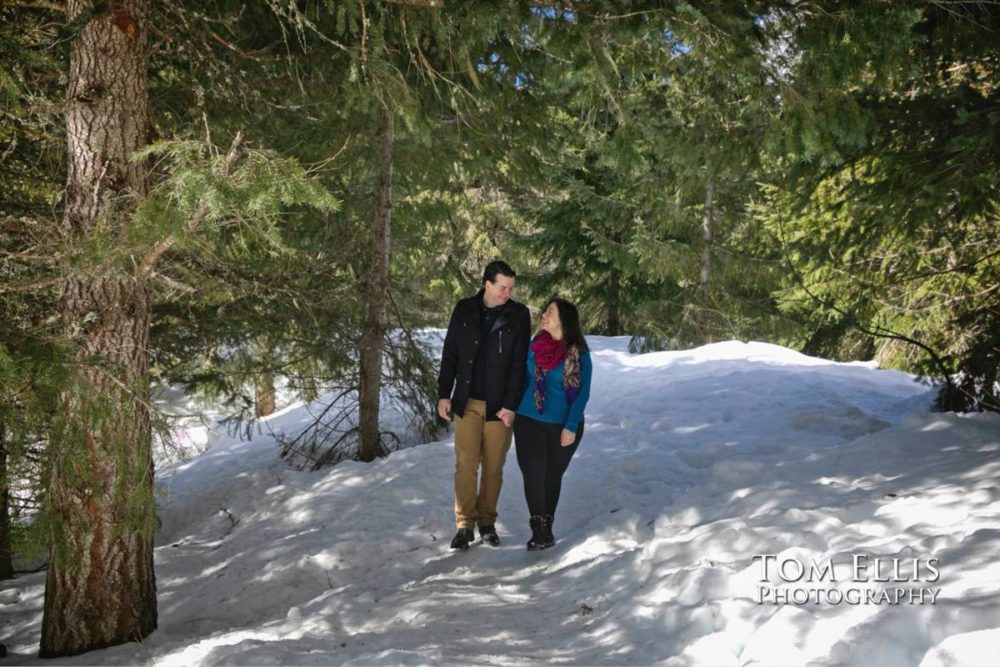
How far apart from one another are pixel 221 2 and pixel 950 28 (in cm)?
601

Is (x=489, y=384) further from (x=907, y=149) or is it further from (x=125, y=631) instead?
(x=907, y=149)

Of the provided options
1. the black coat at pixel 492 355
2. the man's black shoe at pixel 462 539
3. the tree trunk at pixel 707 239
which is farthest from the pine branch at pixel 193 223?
the tree trunk at pixel 707 239

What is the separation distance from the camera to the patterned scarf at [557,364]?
21.6 feet

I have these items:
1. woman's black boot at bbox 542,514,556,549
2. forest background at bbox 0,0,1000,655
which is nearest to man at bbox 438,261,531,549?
woman's black boot at bbox 542,514,556,549

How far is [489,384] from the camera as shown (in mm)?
6574

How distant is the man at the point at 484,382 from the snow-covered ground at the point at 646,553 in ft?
1.88

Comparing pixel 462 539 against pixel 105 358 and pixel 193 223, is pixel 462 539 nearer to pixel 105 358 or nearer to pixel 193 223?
pixel 105 358

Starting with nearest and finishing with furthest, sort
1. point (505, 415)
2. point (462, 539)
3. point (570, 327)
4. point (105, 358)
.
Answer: point (105, 358), point (505, 415), point (570, 327), point (462, 539)

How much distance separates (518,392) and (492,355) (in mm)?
380

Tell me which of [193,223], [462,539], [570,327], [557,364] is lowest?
[462,539]

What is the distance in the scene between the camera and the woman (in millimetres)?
6574

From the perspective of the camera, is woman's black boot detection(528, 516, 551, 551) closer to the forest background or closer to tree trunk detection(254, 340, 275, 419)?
the forest background

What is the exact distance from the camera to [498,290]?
6.64m

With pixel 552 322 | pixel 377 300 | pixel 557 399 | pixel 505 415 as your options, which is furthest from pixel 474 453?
pixel 377 300
